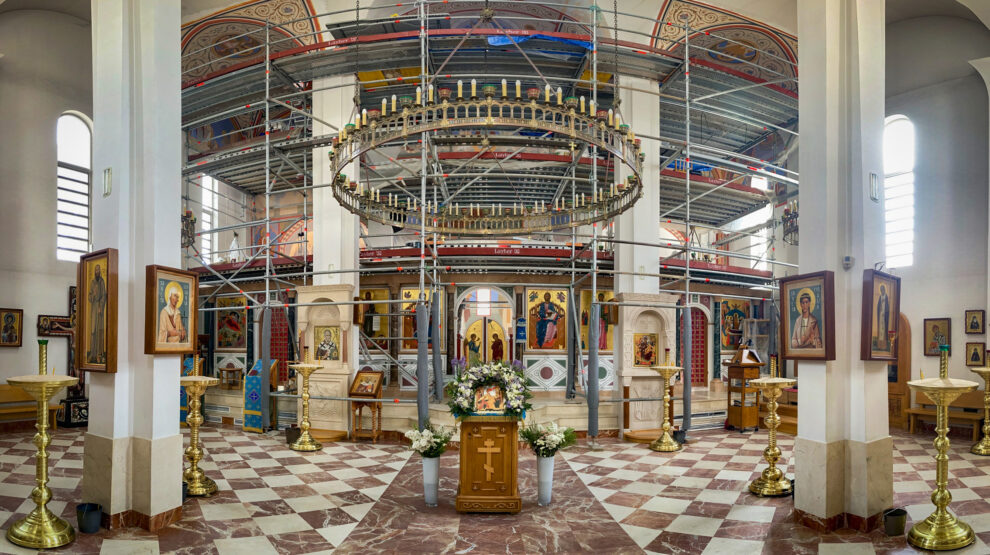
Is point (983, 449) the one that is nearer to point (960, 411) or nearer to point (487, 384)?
point (960, 411)

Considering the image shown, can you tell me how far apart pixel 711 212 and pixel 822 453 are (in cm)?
1290

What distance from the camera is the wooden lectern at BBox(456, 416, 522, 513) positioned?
5938 mm

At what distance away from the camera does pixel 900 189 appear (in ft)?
38.7

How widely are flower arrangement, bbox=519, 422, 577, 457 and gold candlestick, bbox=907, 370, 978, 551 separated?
3.17m

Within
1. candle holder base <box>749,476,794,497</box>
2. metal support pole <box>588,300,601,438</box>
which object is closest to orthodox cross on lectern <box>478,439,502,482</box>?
candle holder base <box>749,476,794,497</box>

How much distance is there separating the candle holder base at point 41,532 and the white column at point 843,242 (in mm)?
6641

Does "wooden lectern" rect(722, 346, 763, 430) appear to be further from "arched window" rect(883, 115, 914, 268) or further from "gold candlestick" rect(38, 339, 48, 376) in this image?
"gold candlestick" rect(38, 339, 48, 376)

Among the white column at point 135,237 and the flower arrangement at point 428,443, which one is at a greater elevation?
the white column at point 135,237

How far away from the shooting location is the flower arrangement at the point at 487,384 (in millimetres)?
5922

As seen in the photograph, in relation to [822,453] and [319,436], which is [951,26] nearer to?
[822,453]

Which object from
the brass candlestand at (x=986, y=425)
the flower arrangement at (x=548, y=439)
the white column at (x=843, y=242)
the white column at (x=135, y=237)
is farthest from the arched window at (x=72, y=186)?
the brass candlestand at (x=986, y=425)

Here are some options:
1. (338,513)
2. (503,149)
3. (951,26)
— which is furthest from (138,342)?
(951,26)

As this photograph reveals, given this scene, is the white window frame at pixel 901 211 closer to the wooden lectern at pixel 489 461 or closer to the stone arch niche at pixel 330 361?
the wooden lectern at pixel 489 461

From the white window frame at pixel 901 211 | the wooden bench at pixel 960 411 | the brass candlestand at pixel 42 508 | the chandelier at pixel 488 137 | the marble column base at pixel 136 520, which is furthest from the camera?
the white window frame at pixel 901 211
